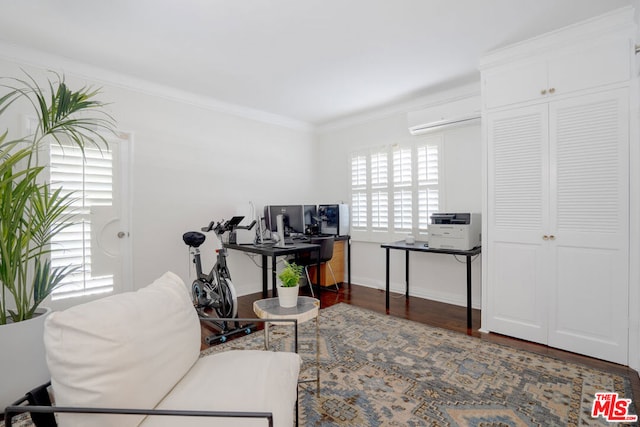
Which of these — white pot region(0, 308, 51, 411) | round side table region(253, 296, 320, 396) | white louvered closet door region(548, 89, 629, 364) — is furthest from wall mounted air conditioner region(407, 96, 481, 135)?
white pot region(0, 308, 51, 411)

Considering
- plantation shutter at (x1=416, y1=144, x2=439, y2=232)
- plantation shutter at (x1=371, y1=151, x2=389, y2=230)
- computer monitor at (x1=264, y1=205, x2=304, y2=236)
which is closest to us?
plantation shutter at (x1=416, y1=144, x2=439, y2=232)

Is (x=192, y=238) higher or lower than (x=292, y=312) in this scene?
higher

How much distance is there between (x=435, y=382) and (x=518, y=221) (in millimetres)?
1706

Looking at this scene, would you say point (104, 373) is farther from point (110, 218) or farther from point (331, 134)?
point (331, 134)

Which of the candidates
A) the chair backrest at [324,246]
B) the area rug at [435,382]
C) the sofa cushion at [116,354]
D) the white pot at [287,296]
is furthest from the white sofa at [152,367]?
the chair backrest at [324,246]

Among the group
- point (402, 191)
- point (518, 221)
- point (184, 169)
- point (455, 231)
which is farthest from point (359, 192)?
point (184, 169)

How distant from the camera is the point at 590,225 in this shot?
257 cm

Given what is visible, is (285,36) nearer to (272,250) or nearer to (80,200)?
(272,250)

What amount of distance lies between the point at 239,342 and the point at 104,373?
1.96 metres

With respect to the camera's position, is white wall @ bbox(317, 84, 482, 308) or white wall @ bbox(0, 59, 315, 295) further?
white wall @ bbox(317, 84, 482, 308)

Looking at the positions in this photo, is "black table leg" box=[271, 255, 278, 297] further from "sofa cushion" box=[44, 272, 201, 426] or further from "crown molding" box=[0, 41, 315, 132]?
"crown molding" box=[0, 41, 315, 132]

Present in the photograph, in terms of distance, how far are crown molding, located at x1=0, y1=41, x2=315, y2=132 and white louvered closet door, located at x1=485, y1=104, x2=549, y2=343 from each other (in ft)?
10.5

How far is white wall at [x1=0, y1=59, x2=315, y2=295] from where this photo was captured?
3582mm

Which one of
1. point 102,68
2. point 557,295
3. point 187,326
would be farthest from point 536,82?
point 102,68
